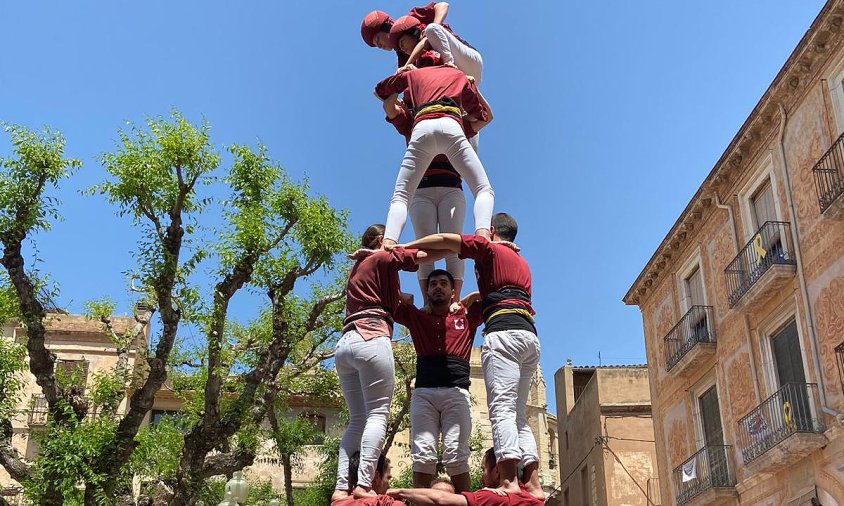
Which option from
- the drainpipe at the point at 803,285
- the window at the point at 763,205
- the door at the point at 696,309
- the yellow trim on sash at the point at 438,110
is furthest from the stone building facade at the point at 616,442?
the yellow trim on sash at the point at 438,110

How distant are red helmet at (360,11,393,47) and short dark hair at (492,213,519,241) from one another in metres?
2.53

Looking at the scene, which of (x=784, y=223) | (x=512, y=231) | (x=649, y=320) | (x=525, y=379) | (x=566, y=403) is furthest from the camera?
(x=566, y=403)

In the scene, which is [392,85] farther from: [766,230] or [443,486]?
[766,230]

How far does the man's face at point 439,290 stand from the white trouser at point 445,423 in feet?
2.56

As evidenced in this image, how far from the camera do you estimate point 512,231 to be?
767cm

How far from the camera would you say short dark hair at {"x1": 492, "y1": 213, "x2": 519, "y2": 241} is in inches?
300

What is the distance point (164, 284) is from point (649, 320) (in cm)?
1509

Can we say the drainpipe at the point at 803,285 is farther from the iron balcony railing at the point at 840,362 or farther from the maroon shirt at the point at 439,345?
the maroon shirt at the point at 439,345

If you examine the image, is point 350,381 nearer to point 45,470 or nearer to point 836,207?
point 45,470

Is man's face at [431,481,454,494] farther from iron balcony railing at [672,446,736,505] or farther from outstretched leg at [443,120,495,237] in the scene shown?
iron balcony railing at [672,446,736,505]

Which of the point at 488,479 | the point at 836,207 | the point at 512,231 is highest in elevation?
the point at 836,207

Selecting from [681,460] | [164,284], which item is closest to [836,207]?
[681,460]

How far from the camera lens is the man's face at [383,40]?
29.6ft

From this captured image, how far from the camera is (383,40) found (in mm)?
9039
